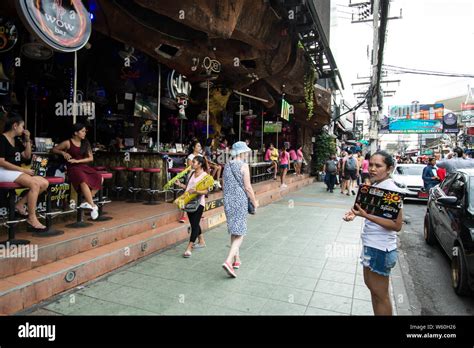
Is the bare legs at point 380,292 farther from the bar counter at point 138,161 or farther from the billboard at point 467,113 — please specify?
the billboard at point 467,113

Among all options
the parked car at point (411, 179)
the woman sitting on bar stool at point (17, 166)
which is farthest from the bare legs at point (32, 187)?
the parked car at point (411, 179)

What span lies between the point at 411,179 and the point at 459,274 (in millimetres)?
9750

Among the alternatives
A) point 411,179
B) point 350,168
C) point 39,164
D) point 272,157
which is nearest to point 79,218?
point 39,164

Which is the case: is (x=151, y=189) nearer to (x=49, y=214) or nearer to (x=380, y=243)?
(x=49, y=214)

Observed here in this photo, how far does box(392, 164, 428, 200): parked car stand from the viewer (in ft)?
41.1

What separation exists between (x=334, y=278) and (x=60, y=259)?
376 centimetres

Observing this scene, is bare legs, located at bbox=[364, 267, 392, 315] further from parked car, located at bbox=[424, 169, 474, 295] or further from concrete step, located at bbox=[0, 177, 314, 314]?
concrete step, located at bbox=[0, 177, 314, 314]

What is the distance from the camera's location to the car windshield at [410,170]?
13.8 m

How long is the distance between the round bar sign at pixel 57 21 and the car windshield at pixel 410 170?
13.4 m

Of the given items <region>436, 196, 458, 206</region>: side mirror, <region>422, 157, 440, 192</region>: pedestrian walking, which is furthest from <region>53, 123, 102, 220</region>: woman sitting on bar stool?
<region>422, 157, 440, 192</region>: pedestrian walking

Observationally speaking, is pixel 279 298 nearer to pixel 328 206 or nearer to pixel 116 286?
pixel 116 286

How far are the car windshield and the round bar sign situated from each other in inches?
528

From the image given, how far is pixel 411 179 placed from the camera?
1303cm
